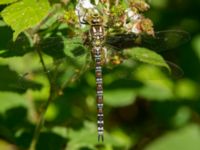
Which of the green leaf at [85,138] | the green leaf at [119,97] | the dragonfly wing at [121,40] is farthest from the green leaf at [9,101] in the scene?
the dragonfly wing at [121,40]

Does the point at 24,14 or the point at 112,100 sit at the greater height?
the point at 24,14

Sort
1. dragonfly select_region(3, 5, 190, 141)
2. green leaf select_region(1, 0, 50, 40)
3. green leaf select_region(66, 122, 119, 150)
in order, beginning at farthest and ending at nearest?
green leaf select_region(66, 122, 119, 150)
dragonfly select_region(3, 5, 190, 141)
green leaf select_region(1, 0, 50, 40)

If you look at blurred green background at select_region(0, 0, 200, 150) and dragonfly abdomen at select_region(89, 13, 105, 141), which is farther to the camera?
A: blurred green background at select_region(0, 0, 200, 150)

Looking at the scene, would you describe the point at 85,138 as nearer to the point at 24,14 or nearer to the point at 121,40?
the point at 121,40

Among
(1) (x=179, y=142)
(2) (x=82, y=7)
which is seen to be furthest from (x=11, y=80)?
(1) (x=179, y=142)

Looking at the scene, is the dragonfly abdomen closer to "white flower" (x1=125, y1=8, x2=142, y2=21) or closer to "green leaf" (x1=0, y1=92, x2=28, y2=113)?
"white flower" (x1=125, y1=8, x2=142, y2=21)

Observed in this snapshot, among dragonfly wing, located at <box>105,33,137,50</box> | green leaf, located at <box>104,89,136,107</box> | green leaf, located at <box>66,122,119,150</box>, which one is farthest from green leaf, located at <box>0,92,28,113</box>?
dragonfly wing, located at <box>105,33,137,50</box>

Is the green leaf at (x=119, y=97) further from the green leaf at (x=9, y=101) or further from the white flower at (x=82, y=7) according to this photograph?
the white flower at (x=82, y=7)

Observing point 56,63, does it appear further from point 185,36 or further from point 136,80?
point 136,80
